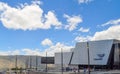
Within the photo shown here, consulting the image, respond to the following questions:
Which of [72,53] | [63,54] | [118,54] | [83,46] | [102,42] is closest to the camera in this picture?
[118,54]

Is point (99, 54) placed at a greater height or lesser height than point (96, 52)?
lesser

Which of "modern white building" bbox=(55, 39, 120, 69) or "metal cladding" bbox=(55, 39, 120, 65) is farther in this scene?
"metal cladding" bbox=(55, 39, 120, 65)

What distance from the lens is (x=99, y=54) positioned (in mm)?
157625

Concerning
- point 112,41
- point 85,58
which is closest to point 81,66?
point 85,58

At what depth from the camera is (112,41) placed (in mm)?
150750

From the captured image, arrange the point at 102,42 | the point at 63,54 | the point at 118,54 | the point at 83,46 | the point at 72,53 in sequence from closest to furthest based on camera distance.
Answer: the point at 118,54
the point at 102,42
the point at 83,46
the point at 72,53
the point at 63,54

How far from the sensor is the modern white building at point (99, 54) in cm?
14925

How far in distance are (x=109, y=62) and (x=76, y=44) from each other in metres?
27.7

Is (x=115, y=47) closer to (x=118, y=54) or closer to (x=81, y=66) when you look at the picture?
(x=118, y=54)

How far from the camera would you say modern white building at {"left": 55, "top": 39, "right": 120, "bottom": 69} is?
14925 centimetres

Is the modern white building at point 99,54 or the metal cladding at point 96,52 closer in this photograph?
the modern white building at point 99,54

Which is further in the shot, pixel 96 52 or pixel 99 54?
pixel 96 52

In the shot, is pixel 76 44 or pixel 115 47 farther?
pixel 76 44

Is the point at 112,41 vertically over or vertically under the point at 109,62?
over
